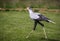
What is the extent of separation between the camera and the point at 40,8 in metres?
12.1

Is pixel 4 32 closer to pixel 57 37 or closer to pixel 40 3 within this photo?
pixel 57 37

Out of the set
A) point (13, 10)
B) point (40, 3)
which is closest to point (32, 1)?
point (40, 3)

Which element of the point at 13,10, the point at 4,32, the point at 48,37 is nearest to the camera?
the point at 48,37

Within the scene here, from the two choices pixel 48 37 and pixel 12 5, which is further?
pixel 12 5

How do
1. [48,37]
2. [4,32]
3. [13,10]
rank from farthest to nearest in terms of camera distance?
[13,10] < [4,32] < [48,37]

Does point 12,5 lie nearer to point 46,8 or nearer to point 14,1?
point 14,1

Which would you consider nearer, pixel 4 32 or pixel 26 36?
pixel 26 36

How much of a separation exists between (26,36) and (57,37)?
94cm

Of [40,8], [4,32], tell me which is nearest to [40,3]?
[40,8]

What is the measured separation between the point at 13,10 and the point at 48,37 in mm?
5981

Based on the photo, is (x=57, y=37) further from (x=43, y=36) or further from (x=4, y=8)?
(x=4, y=8)

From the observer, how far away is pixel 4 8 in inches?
474

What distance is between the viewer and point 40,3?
1214 cm

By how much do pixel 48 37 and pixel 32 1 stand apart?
6.13 meters
